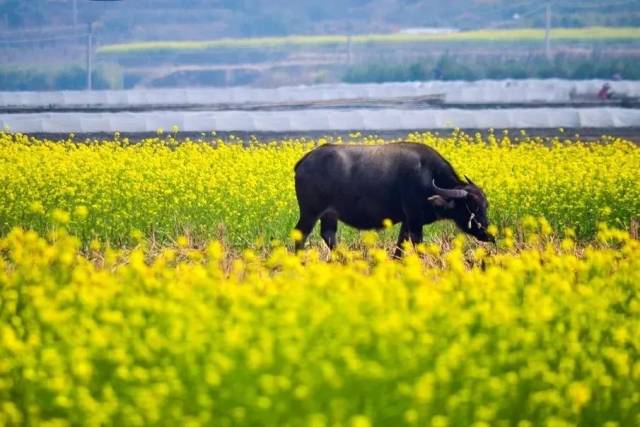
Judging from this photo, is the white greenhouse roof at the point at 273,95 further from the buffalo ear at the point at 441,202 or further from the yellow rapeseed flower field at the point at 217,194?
the buffalo ear at the point at 441,202

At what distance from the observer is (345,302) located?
25.5 ft

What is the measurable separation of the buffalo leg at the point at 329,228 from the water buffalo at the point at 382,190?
0.39 feet

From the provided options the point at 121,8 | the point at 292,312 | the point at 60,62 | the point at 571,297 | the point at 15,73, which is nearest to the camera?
the point at 292,312

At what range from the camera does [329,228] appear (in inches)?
570

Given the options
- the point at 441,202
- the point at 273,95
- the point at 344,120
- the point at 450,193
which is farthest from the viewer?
the point at 273,95

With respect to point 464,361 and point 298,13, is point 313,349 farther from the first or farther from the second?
point 298,13

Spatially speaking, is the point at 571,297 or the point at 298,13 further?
the point at 298,13

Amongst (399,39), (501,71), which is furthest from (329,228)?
(399,39)

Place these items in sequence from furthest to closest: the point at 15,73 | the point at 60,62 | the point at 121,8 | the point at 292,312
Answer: the point at 121,8 < the point at 60,62 < the point at 15,73 < the point at 292,312

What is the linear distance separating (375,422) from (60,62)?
99.7m

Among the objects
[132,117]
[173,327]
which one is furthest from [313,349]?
[132,117]

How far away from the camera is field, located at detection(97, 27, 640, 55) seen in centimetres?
10256

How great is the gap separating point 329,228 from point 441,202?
1.31m

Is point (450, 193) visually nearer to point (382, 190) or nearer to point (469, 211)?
point (469, 211)
